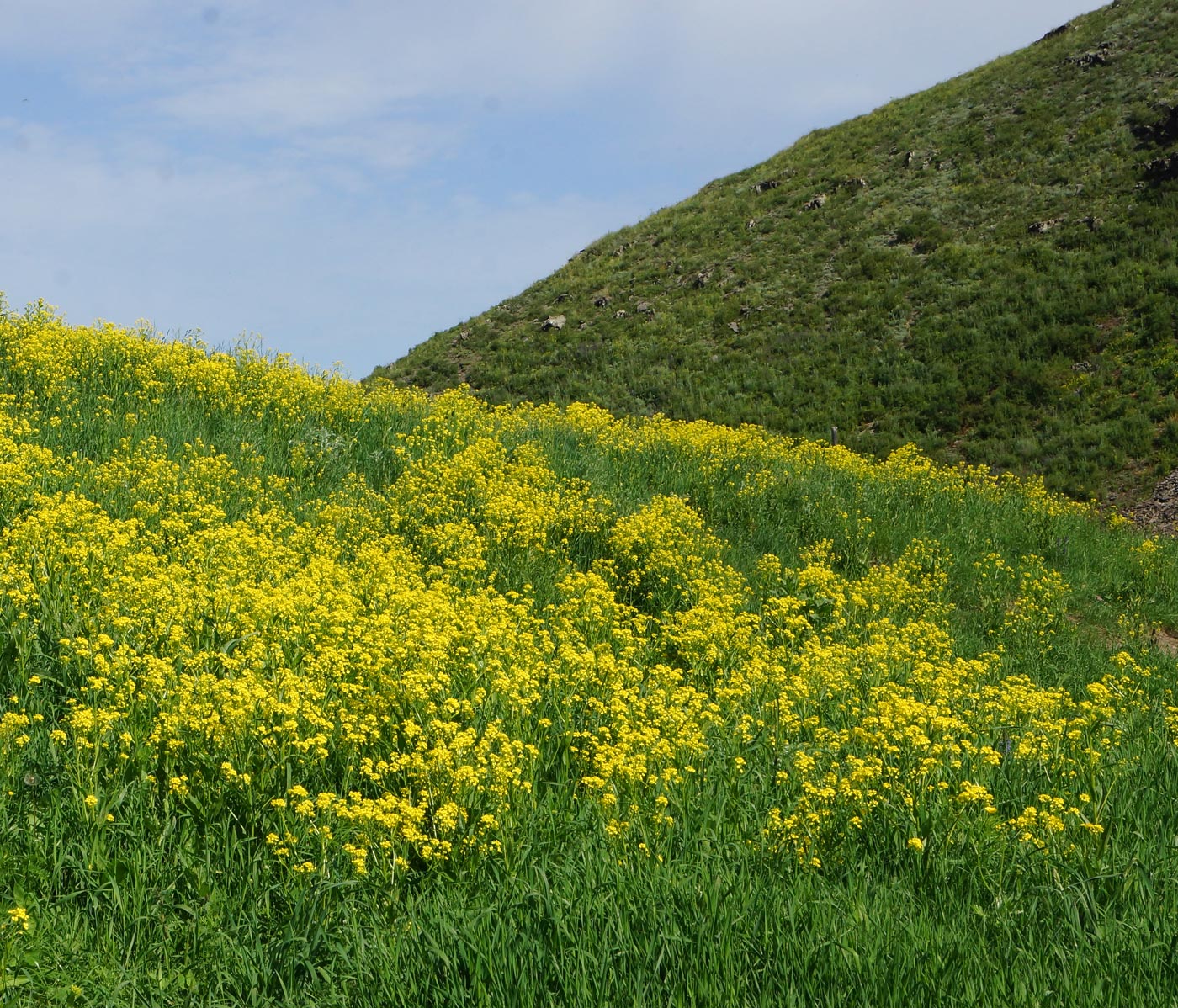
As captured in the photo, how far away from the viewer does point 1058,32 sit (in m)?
45.6

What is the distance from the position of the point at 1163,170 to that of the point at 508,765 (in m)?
34.6

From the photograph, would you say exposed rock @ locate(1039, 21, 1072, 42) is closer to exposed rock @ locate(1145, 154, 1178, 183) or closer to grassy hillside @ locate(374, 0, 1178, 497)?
grassy hillside @ locate(374, 0, 1178, 497)

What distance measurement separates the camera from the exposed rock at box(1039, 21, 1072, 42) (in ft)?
148

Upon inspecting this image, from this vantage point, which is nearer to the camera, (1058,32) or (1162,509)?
(1162,509)

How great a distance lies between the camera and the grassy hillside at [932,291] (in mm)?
25156

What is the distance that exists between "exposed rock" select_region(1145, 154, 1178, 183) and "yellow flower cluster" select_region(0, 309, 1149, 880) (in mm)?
24636

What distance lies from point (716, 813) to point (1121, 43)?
1833 inches

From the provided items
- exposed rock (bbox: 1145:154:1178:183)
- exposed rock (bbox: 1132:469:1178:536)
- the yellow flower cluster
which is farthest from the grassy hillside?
the yellow flower cluster

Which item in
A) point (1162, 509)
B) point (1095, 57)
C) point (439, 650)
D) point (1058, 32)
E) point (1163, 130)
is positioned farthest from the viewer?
point (1058, 32)

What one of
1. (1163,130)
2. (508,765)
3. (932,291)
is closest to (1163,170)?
(1163,130)

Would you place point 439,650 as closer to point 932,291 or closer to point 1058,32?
point 932,291

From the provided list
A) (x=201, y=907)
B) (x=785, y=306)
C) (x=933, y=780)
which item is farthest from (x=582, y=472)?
(x=785, y=306)

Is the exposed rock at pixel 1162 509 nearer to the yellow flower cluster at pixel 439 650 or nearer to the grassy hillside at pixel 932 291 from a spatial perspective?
the grassy hillside at pixel 932 291

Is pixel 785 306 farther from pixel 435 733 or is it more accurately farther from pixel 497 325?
pixel 435 733
